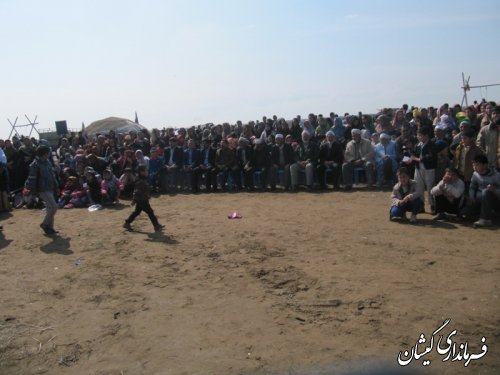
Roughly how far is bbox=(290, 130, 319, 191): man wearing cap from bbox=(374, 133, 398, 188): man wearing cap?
1715mm

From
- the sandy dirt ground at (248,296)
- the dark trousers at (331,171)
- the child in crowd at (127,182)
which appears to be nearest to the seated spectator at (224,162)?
the child in crowd at (127,182)

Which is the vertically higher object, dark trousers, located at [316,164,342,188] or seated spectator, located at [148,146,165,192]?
seated spectator, located at [148,146,165,192]

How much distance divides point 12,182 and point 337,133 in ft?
33.1

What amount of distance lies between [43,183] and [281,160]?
22.4 ft

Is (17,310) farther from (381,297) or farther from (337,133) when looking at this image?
(337,133)

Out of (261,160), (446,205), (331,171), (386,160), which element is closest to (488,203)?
(446,205)

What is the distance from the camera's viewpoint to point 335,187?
1329cm

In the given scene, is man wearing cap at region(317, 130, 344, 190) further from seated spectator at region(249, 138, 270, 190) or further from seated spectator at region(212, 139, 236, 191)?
seated spectator at region(212, 139, 236, 191)

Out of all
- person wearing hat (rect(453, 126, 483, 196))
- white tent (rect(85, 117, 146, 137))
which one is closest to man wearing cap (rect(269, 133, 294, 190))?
person wearing hat (rect(453, 126, 483, 196))

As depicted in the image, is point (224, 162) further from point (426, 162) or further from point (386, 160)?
point (426, 162)

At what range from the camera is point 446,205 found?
29.6 ft

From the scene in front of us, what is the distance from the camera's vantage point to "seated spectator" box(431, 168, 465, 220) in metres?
8.79

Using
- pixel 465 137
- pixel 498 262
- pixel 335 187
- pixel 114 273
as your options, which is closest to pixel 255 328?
pixel 114 273

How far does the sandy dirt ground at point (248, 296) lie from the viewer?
432cm
